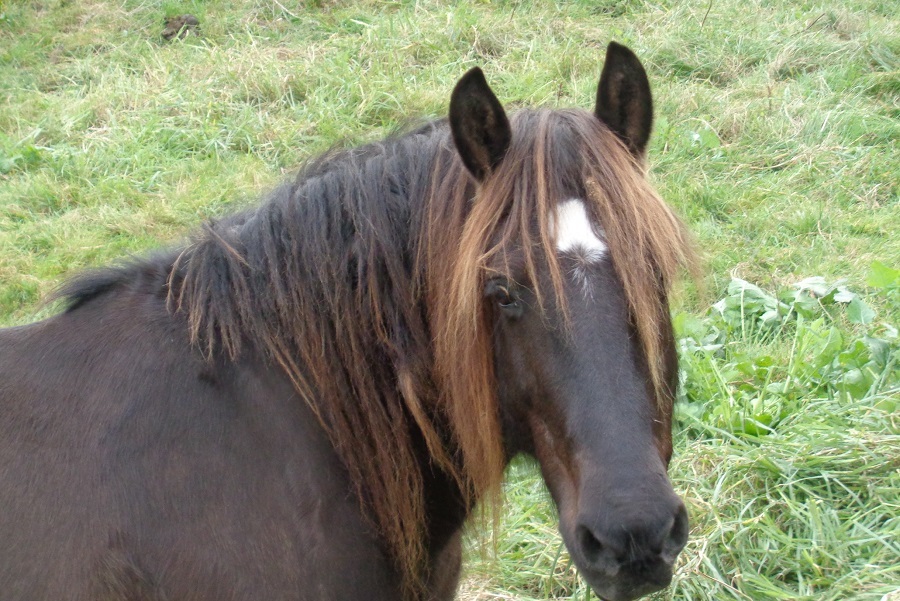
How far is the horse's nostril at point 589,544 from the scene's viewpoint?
1.70 metres

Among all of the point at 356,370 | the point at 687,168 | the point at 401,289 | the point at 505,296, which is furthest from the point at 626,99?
the point at 687,168

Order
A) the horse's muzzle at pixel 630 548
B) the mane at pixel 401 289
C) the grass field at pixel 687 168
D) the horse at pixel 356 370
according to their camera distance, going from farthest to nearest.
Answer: the grass field at pixel 687 168
the mane at pixel 401 289
the horse at pixel 356 370
the horse's muzzle at pixel 630 548

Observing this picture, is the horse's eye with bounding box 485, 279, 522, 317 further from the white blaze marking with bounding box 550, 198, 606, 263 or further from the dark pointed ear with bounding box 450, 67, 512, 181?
the dark pointed ear with bounding box 450, 67, 512, 181

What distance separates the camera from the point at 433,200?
210 cm

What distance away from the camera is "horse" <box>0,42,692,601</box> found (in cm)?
184

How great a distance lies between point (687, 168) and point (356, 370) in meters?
4.53

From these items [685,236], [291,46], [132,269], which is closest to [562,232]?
[685,236]

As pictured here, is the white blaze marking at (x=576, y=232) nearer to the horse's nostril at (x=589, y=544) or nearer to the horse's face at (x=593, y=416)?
the horse's face at (x=593, y=416)

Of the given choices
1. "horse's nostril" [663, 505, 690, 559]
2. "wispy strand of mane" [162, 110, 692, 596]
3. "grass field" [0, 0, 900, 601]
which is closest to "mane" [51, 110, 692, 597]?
"wispy strand of mane" [162, 110, 692, 596]

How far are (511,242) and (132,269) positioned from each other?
1.06 meters

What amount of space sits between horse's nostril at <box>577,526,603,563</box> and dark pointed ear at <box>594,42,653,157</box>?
0.96 m

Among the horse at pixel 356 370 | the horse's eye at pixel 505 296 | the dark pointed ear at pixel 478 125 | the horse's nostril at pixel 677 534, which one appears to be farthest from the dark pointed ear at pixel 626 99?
the horse's nostril at pixel 677 534

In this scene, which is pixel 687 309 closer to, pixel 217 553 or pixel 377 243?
pixel 377 243

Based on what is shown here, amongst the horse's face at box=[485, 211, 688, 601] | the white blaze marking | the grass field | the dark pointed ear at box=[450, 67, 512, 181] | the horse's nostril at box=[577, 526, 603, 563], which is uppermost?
the dark pointed ear at box=[450, 67, 512, 181]
